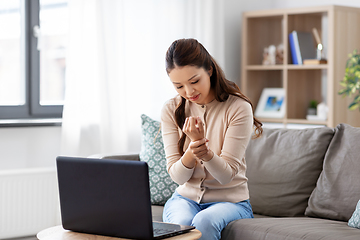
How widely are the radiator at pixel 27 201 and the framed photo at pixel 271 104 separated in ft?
5.30

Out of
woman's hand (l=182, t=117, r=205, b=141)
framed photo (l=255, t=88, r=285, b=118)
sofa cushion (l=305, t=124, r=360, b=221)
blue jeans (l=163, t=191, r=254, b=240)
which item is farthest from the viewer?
framed photo (l=255, t=88, r=285, b=118)

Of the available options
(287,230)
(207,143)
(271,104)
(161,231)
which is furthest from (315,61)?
(161,231)

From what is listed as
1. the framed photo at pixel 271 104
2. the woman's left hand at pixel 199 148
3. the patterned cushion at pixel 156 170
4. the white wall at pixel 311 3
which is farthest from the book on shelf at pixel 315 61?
the woman's left hand at pixel 199 148

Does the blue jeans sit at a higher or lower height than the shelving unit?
lower

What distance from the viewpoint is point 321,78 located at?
3.73 m

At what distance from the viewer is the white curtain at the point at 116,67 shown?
9.82 ft

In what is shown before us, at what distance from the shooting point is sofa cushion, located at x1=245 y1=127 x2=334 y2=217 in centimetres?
221

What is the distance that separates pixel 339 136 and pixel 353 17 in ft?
4.82

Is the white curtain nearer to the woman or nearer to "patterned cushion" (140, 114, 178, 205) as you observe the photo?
"patterned cushion" (140, 114, 178, 205)

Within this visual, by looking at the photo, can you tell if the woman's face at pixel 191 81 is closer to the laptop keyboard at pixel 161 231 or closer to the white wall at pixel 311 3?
the laptop keyboard at pixel 161 231

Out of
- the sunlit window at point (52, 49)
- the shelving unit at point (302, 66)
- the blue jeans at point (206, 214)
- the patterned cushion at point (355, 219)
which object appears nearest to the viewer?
the blue jeans at point (206, 214)

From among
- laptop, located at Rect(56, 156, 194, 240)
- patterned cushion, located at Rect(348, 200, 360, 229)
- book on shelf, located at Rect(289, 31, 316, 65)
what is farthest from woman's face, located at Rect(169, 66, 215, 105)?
book on shelf, located at Rect(289, 31, 316, 65)

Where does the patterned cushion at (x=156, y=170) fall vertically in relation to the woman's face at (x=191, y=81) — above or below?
below

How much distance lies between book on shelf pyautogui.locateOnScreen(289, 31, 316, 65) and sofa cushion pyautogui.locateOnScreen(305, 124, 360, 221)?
1392 mm
